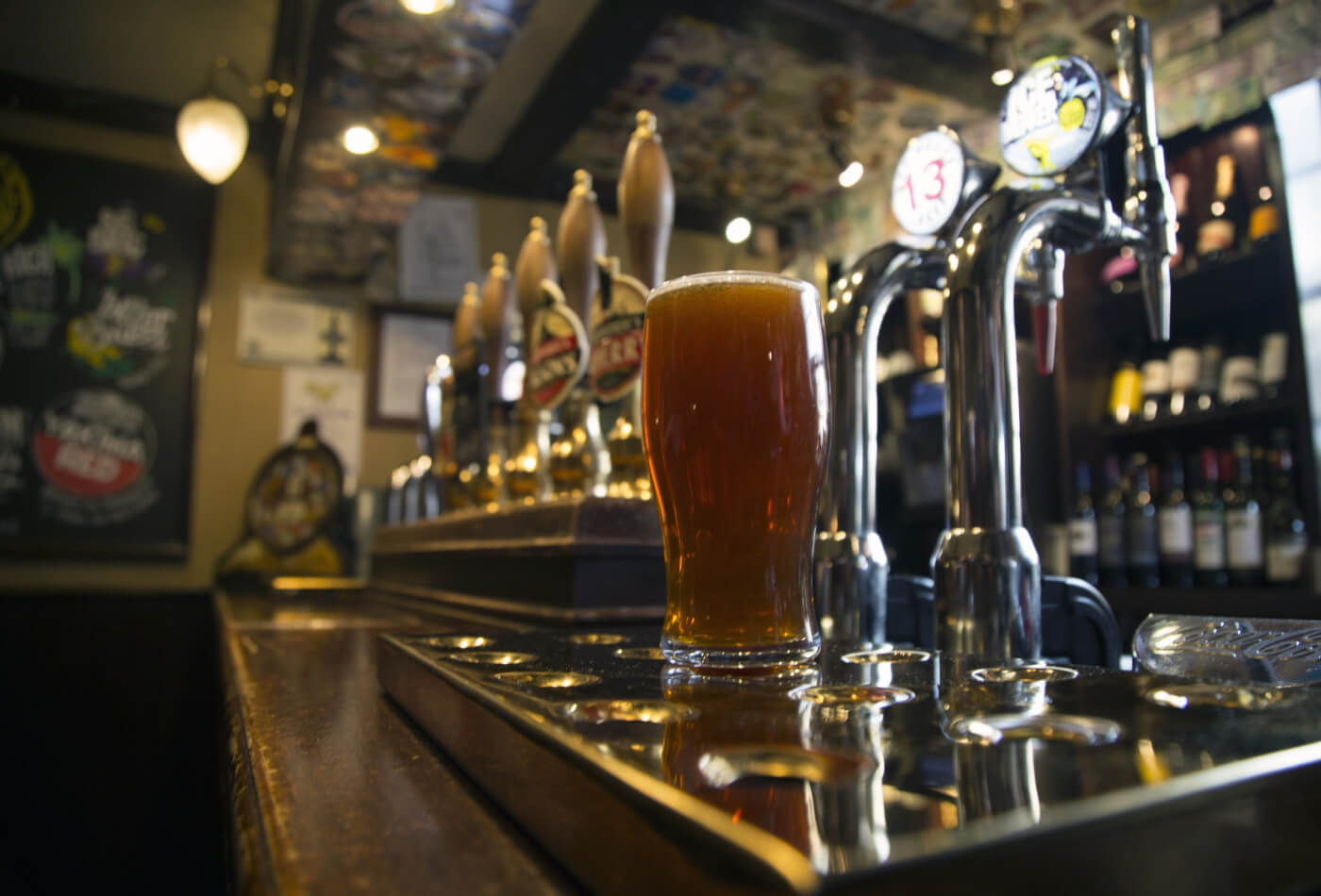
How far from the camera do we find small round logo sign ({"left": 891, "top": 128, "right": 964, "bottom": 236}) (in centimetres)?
80

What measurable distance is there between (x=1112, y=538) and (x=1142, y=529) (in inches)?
4.9

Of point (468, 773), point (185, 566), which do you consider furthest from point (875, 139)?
point (468, 773)

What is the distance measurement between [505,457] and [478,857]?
1.50 meters

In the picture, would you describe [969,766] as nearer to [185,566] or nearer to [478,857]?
[478,857]

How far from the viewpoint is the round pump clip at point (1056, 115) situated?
0.72 m

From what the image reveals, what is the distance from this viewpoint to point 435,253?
461 centimetres

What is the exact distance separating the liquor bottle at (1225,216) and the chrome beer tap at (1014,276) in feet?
8.67

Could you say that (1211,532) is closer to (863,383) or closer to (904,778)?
(863,383)

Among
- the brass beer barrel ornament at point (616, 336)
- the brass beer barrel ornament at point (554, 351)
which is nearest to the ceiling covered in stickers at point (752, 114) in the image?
the brass beer barrel ornament at point (554, 351)

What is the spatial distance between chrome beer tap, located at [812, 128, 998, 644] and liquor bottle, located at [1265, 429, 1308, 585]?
246 centimetres

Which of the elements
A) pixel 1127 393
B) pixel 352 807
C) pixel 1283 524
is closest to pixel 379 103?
pixel 352 807

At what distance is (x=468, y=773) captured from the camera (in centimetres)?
44

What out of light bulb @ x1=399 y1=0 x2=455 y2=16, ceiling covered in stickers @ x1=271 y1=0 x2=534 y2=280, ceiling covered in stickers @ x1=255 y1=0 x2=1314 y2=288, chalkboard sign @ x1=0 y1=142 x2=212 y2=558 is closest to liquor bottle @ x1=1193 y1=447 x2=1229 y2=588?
ceiling covered in stickers @ x1=255 y1=0 x2=1314 y2=288

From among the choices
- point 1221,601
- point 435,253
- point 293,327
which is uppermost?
point 435,253
